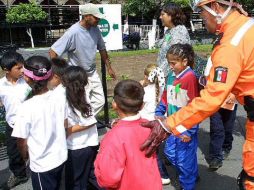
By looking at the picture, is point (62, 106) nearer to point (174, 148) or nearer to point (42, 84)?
point (42, 84)

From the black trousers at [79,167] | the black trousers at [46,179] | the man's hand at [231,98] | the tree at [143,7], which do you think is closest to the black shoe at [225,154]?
the man's hand at [231,98]

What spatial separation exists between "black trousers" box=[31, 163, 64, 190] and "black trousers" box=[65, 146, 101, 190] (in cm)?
35

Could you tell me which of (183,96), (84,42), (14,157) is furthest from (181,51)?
(14,157)

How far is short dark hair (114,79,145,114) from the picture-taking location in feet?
8.63

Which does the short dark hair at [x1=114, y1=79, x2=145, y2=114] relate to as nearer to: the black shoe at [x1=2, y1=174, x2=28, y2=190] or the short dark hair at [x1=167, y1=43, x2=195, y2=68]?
the short dark hair at [x1=167, y1=43, x2=195, y2=68]

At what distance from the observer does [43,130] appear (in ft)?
10.1

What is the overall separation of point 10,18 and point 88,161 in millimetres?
19880

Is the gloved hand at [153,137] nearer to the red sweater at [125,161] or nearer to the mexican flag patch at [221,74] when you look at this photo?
the red sweater at [125,161]

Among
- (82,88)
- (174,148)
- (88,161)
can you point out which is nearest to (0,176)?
(88,161)

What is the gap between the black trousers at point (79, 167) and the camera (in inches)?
142

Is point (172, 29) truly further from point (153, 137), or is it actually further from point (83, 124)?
point (153, 137)

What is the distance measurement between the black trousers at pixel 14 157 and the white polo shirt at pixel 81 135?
0.94m

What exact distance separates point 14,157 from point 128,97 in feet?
7.02

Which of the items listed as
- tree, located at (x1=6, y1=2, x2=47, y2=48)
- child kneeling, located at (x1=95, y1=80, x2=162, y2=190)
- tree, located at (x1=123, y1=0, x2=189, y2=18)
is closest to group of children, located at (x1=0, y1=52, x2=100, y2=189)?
child kneeling, located at (x1=95, y1=80, x2=162, y2=190)
